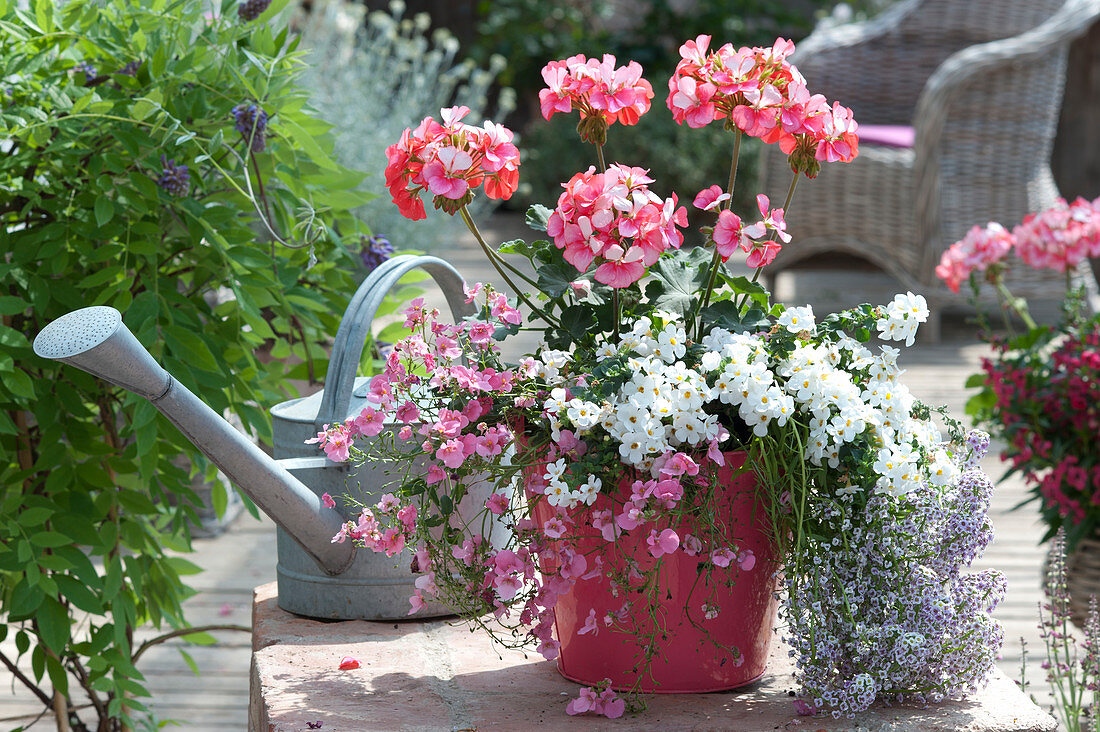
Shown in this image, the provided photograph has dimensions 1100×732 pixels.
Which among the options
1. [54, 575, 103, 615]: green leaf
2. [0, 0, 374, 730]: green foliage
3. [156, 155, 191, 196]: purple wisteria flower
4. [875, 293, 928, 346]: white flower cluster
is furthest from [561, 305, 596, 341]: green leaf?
[54, 575, 103, 615]: green leaf

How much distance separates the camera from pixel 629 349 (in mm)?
855

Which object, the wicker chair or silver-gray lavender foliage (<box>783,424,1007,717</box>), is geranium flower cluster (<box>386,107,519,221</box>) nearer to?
silver-gray lavender foliage (<box>783,424,1007,717</box>)

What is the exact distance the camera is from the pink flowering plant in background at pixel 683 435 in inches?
32.5

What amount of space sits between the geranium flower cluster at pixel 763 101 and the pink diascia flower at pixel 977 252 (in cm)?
155

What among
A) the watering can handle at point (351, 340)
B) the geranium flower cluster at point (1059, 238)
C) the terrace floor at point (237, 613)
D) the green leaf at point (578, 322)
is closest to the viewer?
the green leaf at point (578, 322)

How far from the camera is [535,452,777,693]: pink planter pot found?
864 millimetres

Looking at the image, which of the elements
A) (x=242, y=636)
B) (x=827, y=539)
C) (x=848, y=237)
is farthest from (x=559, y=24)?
(x=827, y=539)

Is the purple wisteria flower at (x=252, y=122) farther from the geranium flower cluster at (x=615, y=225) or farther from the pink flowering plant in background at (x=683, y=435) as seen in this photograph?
the geranium flower cluster at (x=615, y=225)

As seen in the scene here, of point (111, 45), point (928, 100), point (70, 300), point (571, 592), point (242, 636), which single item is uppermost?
point (928, 100)

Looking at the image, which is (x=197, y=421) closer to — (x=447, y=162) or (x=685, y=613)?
(x=447, y=162)

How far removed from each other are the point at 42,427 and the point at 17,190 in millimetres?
232

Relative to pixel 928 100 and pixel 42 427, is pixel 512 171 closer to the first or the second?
pixel 42 427

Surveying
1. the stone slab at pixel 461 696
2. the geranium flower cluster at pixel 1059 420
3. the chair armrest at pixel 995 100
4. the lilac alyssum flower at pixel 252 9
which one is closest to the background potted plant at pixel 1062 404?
the geranium flower cluster at pixel 1059 420

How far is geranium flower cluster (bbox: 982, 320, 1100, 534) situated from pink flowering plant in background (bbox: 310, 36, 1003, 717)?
3.89 ft
